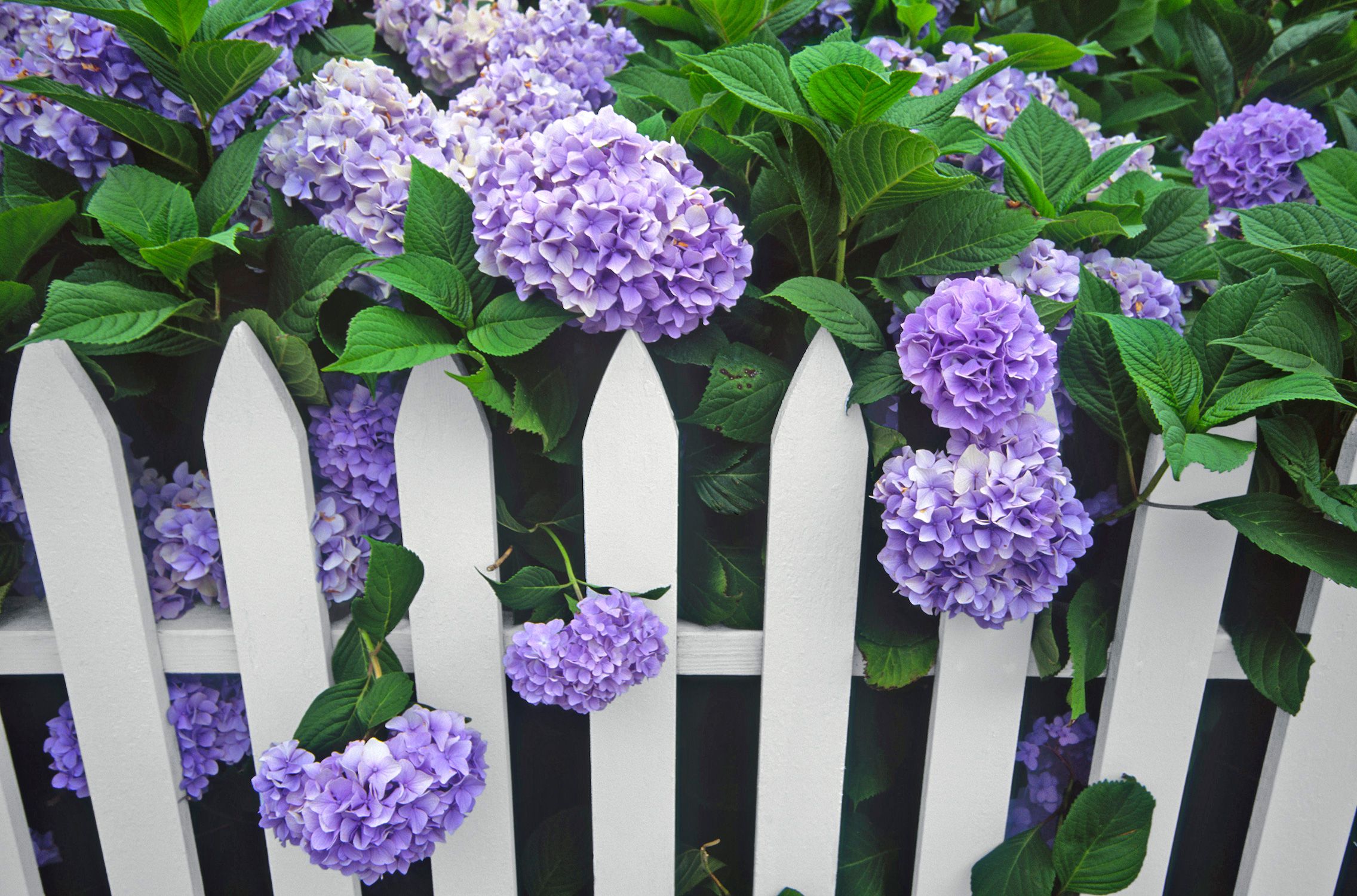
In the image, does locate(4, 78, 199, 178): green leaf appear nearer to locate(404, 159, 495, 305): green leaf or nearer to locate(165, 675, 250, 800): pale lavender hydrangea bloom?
locate(404, 159, 495, 305): green leaf

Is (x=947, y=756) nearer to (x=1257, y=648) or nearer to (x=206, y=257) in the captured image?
(x=1257, y=648)

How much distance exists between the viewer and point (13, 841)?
1227 millimetres

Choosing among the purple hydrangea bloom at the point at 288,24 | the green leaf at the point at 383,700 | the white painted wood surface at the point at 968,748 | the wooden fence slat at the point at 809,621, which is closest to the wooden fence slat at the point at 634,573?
the wooden fence slat at the point at 809,621

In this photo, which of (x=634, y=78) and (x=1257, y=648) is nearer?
(x=1257, y=648)

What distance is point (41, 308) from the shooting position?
109 cm

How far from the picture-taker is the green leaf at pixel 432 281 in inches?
35.9

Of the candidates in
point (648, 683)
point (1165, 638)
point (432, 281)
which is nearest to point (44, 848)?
point (648, 683)

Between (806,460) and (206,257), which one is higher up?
(206,257)

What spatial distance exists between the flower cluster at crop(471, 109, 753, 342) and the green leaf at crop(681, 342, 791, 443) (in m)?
0.09

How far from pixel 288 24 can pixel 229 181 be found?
0.32 meters

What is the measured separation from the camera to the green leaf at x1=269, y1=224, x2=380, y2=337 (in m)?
0.99

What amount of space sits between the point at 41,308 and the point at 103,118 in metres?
0.26

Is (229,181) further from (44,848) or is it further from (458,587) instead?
(44,848)

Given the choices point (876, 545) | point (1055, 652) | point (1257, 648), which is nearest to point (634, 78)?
point (876, 545)
